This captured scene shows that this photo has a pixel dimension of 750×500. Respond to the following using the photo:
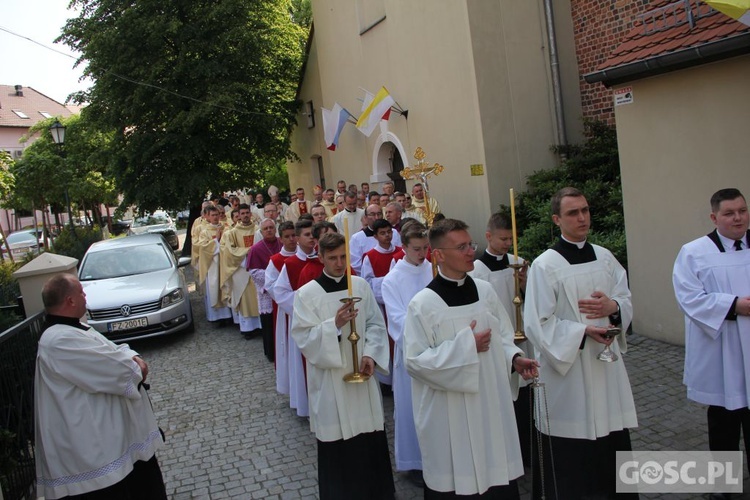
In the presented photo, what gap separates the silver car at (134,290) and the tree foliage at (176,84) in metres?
8.08

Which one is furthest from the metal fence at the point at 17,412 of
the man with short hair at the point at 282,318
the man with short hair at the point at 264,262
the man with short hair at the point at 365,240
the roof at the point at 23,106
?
the roof at the point at 23,106

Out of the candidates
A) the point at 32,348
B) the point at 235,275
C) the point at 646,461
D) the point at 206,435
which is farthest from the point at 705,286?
the point at 235,275

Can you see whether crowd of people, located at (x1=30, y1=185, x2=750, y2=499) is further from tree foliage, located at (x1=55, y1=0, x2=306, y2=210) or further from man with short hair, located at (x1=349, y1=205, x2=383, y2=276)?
tree foliage, located at (x1=55, y1=0, x2=306, y2=210)

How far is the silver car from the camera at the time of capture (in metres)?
9.65

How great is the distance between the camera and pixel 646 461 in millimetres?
4461

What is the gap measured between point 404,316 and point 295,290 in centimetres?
180

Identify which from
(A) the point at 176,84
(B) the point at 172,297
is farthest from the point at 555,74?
(A) the point at 176,84

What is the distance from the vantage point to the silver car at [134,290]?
31.7 feet

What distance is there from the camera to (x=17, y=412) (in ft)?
16.1

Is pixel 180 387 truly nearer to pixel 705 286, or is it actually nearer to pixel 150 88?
pixel 705 286

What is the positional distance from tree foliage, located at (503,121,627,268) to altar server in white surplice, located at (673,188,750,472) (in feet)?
14.2

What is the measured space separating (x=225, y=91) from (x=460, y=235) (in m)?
17.0

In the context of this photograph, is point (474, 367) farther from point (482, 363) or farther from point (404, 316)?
point (404, 316)

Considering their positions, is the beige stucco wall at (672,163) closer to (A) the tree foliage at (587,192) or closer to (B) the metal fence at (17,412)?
(A) the tree foliage at (587,192)
